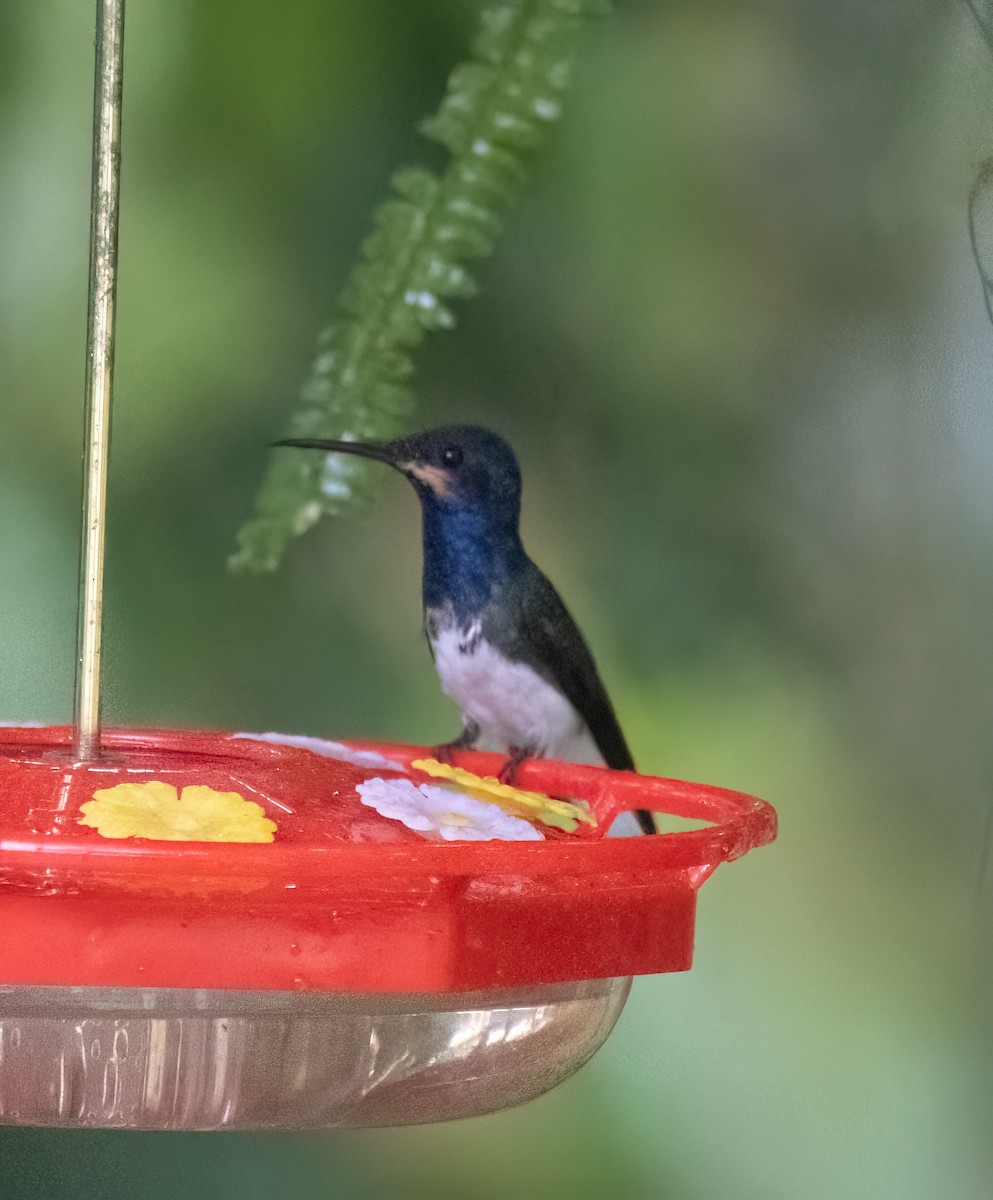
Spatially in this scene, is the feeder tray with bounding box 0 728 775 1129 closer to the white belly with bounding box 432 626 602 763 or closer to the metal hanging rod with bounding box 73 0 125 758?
the metal hanging rod with bounding box 73 0 125 758

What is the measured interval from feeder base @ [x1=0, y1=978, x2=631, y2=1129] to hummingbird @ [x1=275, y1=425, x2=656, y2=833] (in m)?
0.79

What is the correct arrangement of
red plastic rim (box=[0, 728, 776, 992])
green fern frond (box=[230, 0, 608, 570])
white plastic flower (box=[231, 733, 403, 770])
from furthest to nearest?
1. green fern frond (box=[230, 0, 608, 570])
2. white plastic flower (box=[231, 733, 403, 770])
3. red plastic rim (box=[0, 728, 776, 992])

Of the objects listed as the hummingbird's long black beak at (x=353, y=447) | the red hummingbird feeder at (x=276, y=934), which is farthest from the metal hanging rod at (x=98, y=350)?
the hummingbird's long black beak at (x=353, y=447)

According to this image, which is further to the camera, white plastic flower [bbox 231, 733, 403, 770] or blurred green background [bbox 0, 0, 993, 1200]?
blurred green background [bbox 0, 0, 993, 1200]

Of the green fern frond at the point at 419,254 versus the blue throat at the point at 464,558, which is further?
the green fern frond at the point at 419,254

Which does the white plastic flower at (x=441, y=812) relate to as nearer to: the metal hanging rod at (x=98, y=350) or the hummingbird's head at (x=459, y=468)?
the metal hanging rod at (x=98, y=350)

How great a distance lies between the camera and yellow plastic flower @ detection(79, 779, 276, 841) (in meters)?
0.47

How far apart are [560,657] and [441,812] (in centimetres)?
80

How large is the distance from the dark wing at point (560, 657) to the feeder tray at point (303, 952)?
29.2 inches

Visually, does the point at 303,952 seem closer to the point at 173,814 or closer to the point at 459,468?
the point at 173,814

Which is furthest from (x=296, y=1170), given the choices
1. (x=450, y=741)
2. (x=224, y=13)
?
(x=224, y=13)

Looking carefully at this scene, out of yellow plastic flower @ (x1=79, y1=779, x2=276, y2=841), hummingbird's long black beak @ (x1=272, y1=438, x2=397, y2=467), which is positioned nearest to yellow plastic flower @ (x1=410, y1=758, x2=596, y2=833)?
yellow plastic flower @ (x1=79, y1=779, x2=276, y2=841)

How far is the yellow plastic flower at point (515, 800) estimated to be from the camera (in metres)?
0.62

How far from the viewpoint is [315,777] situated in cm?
58
